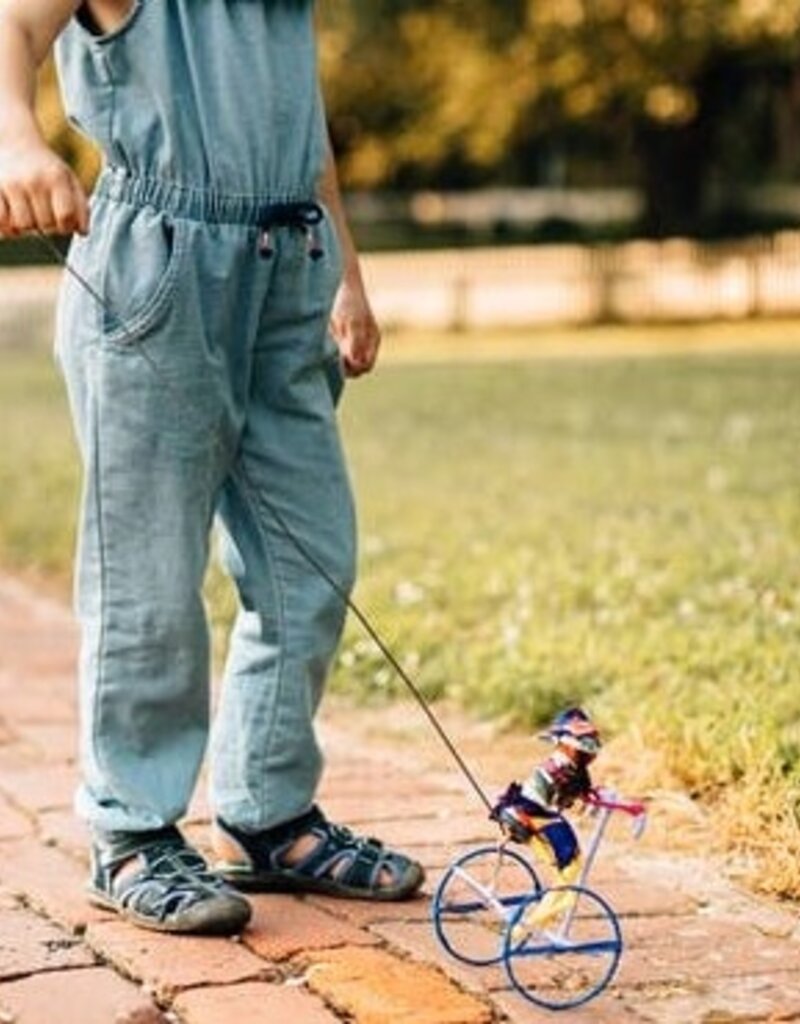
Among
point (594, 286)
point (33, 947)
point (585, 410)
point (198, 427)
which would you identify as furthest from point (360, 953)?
point (594, 286)

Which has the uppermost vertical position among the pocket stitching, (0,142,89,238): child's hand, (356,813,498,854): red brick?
(0,142,89,238): child's hand

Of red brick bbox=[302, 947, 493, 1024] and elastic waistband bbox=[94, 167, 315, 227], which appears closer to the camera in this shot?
red brick bbox=[302, 947, 493, 1024]

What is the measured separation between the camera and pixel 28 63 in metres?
3.37

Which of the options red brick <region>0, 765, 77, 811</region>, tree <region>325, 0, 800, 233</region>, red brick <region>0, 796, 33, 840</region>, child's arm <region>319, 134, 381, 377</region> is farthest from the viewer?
tree <region>325, 0, 800, 233</region>

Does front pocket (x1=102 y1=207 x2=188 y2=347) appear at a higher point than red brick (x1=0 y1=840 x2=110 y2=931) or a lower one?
higher

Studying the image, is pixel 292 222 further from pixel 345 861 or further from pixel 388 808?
pixel 388 808

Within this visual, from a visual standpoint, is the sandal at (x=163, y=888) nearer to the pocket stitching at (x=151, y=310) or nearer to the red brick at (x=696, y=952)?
the red brick at (x=696, y=952)

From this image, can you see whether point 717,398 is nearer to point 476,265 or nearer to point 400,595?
point 400,595

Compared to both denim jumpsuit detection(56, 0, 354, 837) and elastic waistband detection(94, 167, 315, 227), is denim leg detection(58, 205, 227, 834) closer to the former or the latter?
denim jumpsuit detection(56, 0, 354, 837)

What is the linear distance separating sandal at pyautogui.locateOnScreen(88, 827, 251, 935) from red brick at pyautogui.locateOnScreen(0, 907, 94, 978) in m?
0.10

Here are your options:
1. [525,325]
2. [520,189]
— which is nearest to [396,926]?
[525,325]

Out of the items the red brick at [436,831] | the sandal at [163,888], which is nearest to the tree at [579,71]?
the red brick at [436,831]

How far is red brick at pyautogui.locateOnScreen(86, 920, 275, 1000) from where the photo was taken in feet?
10.9

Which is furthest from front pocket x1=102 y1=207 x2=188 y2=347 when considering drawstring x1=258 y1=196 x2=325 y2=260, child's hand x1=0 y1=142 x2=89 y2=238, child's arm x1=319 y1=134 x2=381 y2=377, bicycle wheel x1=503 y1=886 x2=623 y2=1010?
bicycle wheel x1=503 y1=886 x2=623 y2=1010
